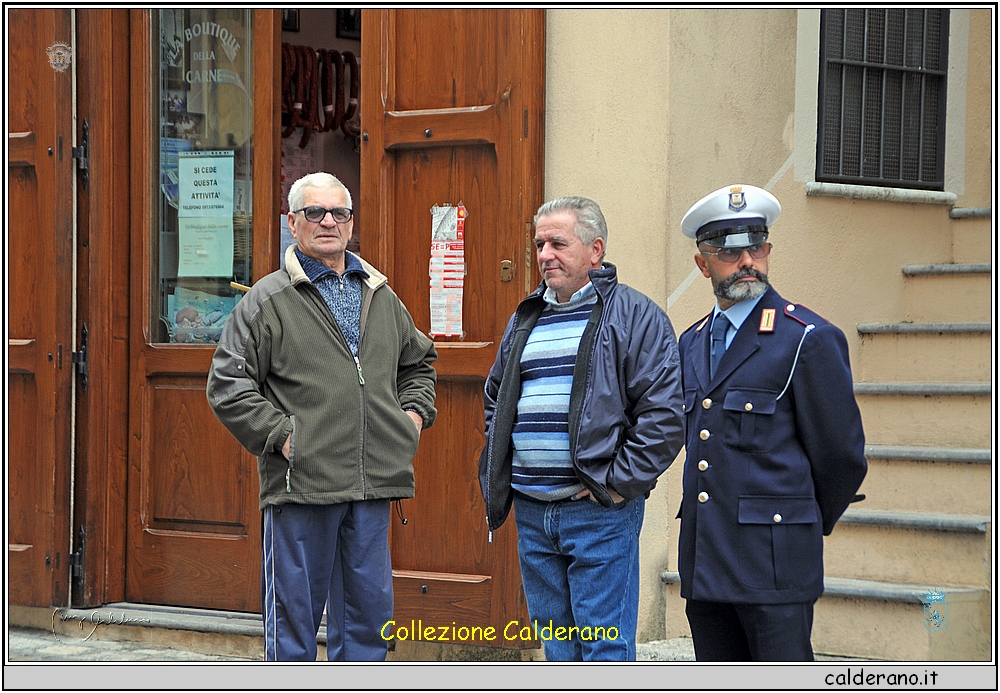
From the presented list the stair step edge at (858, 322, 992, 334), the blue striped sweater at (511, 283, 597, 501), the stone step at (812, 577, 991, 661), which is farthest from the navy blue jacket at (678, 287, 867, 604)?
the stair step edge at (858, 322, 992, 334)

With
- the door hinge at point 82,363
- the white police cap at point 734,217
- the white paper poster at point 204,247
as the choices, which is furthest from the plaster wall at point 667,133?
the door hinge at point 82,363

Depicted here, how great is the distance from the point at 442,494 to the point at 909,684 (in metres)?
1.94

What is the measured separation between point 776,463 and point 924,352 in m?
2.82

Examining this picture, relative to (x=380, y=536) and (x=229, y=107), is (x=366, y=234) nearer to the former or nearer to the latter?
(x=229, y=107)

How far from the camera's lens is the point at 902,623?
4.48 m

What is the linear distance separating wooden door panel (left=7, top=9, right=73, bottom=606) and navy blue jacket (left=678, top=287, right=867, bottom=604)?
3396mm

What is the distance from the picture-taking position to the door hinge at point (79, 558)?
543cm

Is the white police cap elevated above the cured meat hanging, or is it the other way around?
the cured meat hanging

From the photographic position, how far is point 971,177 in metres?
6.16

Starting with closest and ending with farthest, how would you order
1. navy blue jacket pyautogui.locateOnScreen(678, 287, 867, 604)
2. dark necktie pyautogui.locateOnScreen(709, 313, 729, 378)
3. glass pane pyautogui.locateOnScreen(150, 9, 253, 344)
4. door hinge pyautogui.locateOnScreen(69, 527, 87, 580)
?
navy blue jacket pyautogui.locateOnScreen(678, 287, 867, 604)
dark necktie pyautogui.locateOnScreen(709, 313, 729, 378)
door hinge pyautogui.locateOnScreen(69, 527, 87, 580)
glass pane pyautogui.locateOnScreen(150, 9, 253, 344)

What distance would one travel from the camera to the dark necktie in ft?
10.7

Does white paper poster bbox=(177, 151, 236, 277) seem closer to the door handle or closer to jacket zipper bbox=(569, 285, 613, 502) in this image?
the door handle

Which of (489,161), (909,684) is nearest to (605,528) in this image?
(909,684)
